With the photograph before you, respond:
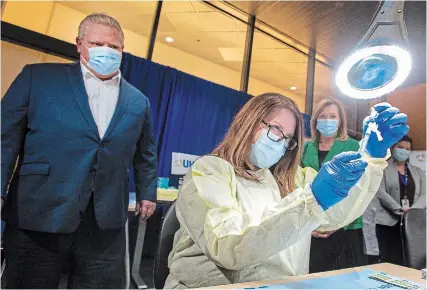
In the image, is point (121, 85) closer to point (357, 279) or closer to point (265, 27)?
point (357, 279)

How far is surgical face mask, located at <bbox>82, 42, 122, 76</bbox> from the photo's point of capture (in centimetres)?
135

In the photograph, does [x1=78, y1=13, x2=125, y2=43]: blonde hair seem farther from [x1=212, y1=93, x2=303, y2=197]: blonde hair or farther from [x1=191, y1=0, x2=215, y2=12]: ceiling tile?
[x1=191, y1=0, x2=215, y2=12]: ceiling tile

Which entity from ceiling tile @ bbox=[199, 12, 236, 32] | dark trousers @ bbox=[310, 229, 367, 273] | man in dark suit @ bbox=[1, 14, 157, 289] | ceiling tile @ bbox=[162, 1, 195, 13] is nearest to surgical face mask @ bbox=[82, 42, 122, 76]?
man in dark suit @ bbox=[1, 14, 157, 289]

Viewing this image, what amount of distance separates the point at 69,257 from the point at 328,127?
1562 mm

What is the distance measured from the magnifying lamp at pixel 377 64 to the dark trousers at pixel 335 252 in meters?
1.01

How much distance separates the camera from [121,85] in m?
1.42

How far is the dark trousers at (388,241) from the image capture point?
2.34 m

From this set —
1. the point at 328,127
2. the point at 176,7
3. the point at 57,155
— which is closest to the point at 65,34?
the point at 176,7

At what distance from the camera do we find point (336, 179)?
684 mm

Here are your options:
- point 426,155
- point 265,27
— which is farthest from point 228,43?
point 426,155

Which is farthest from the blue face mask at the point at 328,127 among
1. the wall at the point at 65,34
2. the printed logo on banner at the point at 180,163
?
the printed logo on banner at the point at 180,163

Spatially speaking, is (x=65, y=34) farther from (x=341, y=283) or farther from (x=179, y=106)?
(x=341, y=283)

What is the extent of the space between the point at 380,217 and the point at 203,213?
222cm

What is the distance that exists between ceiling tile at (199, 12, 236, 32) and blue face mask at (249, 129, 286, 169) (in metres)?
3.09
